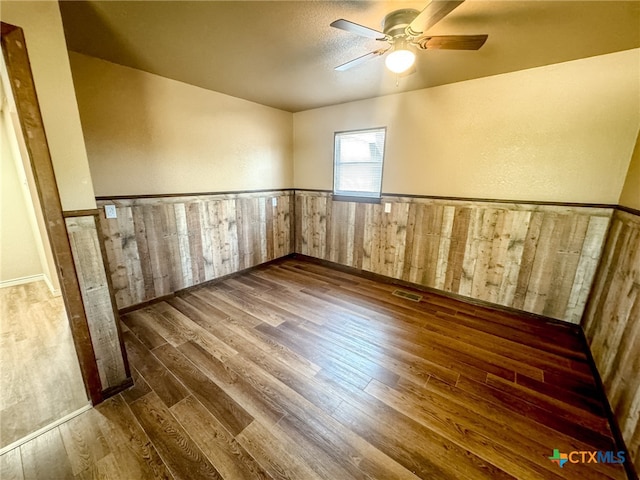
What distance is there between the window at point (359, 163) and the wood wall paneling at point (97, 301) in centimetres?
301

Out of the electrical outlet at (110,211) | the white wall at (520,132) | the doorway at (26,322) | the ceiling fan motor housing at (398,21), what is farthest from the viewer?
the electrical outlet at (110,211)

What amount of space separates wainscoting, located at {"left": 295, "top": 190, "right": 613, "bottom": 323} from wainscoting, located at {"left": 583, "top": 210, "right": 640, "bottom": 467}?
7.0 inches

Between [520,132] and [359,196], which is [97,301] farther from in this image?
[520,132]

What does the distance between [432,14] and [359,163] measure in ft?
7.79

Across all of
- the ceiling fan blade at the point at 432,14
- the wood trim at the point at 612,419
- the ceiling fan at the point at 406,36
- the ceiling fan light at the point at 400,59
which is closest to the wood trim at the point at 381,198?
the wood trim at the point at 612,419

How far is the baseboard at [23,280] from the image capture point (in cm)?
330

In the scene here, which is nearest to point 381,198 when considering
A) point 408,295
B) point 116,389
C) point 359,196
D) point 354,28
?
point 359,196

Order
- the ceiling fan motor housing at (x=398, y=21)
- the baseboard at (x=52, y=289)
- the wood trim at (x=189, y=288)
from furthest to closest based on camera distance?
the baseboard at (x=52, y=289), the wood trim at (x=189, y=288), the ceiling fan motor housing at (x=398, y=21)

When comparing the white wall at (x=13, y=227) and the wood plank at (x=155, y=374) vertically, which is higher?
the white wall at (x=13, y=227)

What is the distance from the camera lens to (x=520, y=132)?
2.51 meters

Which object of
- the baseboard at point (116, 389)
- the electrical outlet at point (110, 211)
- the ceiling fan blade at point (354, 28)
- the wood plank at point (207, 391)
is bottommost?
the wood plank at point (207, 391)

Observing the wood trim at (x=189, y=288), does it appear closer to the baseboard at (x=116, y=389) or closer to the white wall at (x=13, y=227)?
the baseboard at (x=116, y=389)

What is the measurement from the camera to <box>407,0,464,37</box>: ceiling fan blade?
1199 millimetres

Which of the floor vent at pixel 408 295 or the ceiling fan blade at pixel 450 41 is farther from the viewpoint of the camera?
the floor vent at pixel 408 295
